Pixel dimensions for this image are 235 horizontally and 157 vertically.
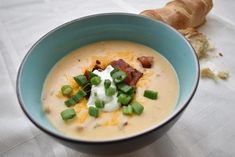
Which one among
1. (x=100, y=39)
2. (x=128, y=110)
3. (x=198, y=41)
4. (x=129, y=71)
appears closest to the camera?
A: (x=128, y=110)

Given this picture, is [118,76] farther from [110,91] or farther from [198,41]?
[198,41]

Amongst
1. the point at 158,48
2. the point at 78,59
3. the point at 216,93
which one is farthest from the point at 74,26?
the point at 216,93

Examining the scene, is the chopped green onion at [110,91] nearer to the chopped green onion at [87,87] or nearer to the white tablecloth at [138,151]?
the chopped green onion at [87,87]

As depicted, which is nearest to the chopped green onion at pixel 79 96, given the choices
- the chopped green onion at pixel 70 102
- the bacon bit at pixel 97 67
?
the chopped green onion at pixel 70 102

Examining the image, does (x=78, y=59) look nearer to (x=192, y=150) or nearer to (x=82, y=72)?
(x=82, y=72)

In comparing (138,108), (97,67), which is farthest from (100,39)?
(138,108)

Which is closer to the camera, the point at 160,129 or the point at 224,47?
the point at 160,129
